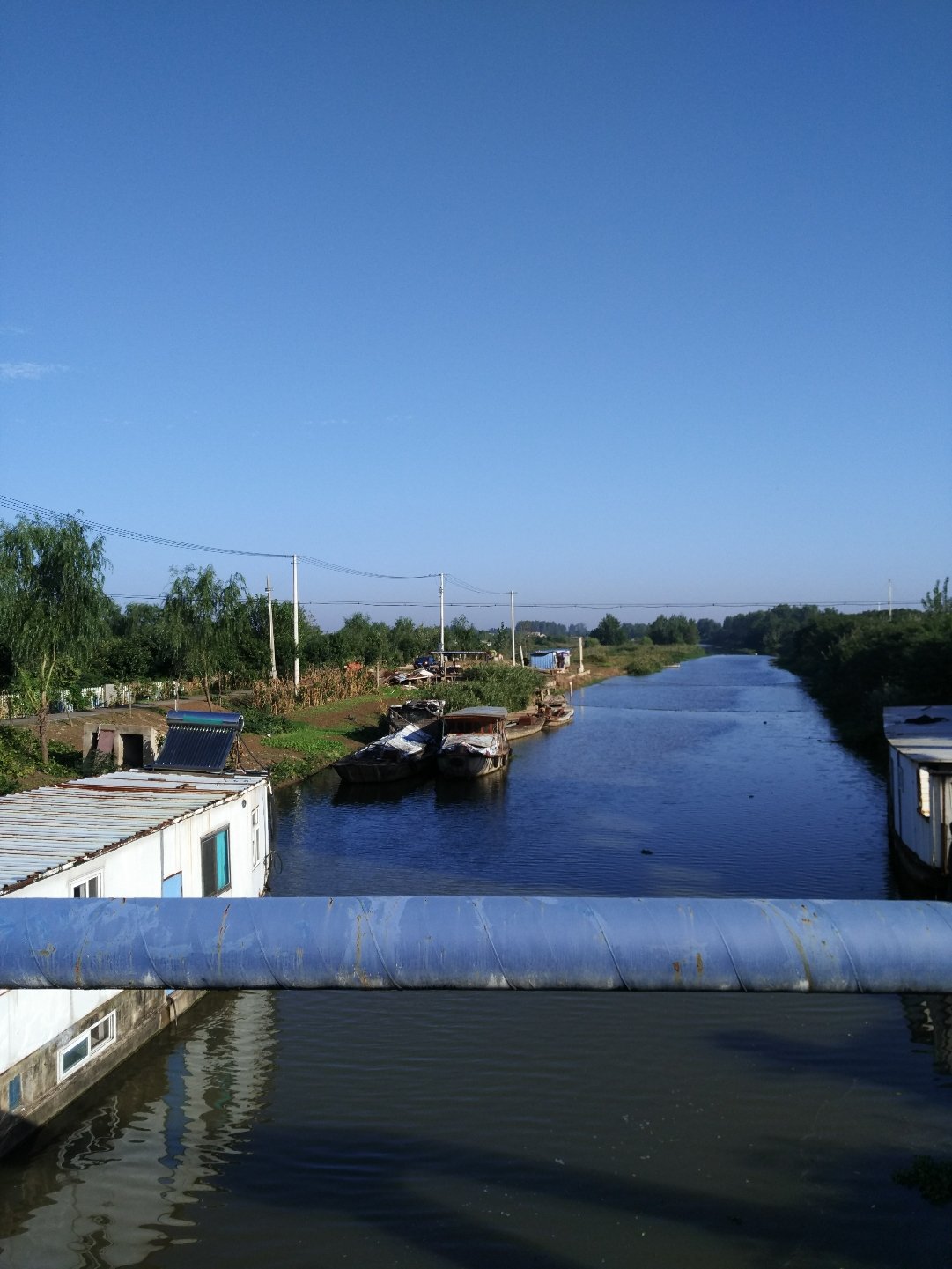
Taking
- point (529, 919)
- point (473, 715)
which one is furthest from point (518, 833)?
point (529, 919)

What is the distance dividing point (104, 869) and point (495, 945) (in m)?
8.39

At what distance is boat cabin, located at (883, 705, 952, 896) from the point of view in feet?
50.4

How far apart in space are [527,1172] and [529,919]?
21.5 ft

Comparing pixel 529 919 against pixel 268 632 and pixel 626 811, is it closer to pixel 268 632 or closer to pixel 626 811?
pixel 626 811

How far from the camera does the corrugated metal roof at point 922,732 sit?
17250 millimetres

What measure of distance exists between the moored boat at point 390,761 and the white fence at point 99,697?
9752 millimetres

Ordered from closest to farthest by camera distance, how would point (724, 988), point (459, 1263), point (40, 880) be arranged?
point (724, 988) → point (459, 1263) → point (40, 880)

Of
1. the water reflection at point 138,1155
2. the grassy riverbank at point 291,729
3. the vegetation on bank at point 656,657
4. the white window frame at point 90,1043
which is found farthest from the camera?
the vegetation on bank at point 656,657

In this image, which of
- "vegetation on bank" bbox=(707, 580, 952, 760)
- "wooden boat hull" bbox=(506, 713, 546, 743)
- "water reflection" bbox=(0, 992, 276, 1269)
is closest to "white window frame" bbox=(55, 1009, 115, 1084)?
"water reflection" bbox=(0, 992, 276, 1269)

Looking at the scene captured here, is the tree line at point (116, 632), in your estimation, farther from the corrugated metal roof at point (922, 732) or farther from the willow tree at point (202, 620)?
the corrugated metal roof at point (922, 732)

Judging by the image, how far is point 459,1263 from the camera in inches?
303

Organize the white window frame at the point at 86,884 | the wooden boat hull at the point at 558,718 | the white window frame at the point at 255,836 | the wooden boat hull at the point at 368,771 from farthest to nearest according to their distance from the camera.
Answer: the wooden boat hull at the point at 558,718 → the wooden boat hull at the point at 368,771 → the white window frame at the point at 255,836 → the white window frame at the point at 86,884

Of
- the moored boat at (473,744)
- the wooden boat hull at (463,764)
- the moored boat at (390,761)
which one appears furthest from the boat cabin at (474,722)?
the wooden boat hull at (463,764)

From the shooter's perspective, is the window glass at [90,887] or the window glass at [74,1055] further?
the window glass at [90,887]
